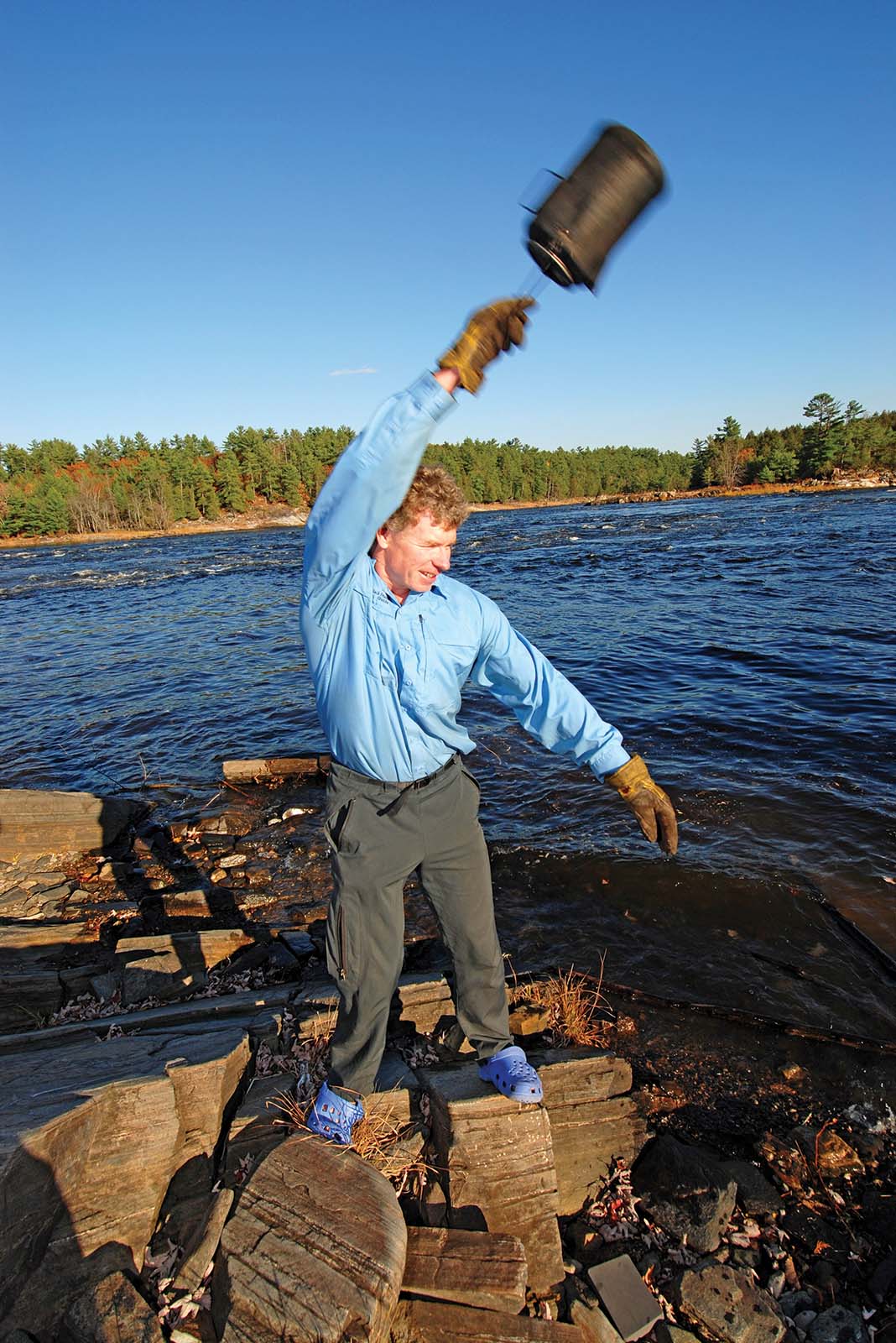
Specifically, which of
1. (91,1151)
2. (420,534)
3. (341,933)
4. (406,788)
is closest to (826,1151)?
(341,933)

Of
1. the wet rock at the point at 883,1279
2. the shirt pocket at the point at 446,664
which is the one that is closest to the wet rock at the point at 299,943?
the shirt pocket at the point at 446,664

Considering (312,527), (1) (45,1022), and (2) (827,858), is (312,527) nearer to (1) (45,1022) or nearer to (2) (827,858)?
(1) (45,1022)

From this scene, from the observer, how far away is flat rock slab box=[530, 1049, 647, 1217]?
10.2 ft

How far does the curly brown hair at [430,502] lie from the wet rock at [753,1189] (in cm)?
317

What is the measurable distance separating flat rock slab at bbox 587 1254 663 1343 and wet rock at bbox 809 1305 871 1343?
567 millimetres

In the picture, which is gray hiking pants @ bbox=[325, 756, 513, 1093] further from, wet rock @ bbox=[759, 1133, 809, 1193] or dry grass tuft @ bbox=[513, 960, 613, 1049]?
wet rock @ bbox=[759, 1133, 809, 1193]

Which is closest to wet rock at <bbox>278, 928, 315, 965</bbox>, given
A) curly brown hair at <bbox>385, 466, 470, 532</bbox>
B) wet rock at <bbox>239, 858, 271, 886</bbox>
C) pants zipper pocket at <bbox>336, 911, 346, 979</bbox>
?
wet rock at <bbox>239, 858, 271, 886</bbox>

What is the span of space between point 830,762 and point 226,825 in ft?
23.8

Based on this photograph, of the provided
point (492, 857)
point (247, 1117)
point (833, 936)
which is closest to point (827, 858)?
point (833, 936)

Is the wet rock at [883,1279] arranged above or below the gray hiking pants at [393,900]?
below

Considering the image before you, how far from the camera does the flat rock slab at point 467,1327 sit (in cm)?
227

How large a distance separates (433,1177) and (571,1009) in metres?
1.46

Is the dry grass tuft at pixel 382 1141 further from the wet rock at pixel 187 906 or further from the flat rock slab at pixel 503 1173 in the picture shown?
the wet rock at pixel 187 906

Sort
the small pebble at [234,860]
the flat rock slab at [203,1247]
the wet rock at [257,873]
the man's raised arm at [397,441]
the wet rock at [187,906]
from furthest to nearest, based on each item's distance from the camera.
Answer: the small pebble at [234,860]
the wet rock at [257,873]
the wet rock at [187,906]
the flat rock slab at [203,1247]
the man's raised arm at [397,441]
